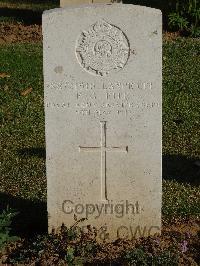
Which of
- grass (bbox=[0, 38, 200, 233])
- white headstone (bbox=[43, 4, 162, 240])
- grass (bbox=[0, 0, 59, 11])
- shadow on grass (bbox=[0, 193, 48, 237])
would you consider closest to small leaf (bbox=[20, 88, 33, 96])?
grass (bbox=[0, 38, 200, 233])

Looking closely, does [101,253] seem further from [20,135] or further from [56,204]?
→ [20,135]

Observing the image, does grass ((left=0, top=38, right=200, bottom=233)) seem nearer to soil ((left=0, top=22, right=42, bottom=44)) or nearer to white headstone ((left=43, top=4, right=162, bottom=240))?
soil ((left=0, top=22, right=42, bottom=44))

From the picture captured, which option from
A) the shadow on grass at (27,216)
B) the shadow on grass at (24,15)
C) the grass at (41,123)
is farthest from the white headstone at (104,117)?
the shadow on grass at (24,15)

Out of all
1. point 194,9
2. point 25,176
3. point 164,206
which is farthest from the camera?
point 194,9

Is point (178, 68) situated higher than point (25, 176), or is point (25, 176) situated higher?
point (178, 68)

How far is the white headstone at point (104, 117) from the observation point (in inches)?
183

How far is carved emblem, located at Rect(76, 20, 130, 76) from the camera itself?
4668mm

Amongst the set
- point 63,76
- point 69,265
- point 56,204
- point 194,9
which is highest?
point 194,9

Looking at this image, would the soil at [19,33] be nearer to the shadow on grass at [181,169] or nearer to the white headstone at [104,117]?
the shadow on grass at [181,169]

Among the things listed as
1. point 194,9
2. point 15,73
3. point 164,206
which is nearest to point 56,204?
point 164,206

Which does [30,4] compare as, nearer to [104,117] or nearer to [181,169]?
[181,169]

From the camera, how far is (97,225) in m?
5.13

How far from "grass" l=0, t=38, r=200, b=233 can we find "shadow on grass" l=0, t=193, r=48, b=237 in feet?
0.30

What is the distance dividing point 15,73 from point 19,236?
4754 millimetres
